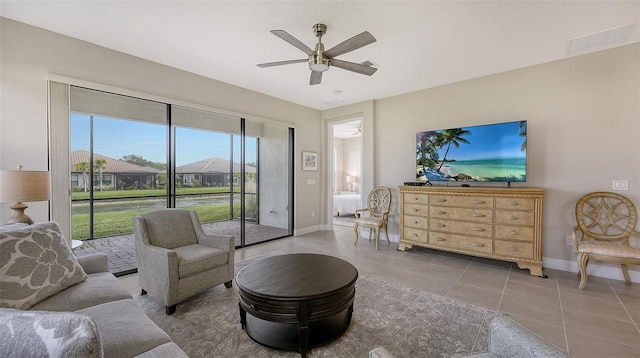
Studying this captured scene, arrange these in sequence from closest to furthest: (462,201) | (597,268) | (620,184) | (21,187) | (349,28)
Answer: (21,187), (349,28), (620,184), (597,268), (462,201)

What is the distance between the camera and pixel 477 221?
380 centimetres

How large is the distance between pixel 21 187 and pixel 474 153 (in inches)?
212

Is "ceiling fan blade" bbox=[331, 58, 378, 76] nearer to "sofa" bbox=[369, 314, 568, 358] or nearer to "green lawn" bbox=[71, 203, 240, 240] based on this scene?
"sofa" bbox=[369, 314, 568, 358]

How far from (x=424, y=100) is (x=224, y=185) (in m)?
3.99

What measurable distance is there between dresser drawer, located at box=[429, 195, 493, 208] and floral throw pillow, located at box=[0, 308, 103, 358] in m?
4.24

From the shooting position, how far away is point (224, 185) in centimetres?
468

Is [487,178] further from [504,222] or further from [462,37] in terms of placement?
[462,37]

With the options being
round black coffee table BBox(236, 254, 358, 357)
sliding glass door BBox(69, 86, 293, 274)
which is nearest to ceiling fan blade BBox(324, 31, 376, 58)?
round black coffee table BBox(236, 254, 358, 357)

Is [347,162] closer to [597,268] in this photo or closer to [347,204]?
[347,204]

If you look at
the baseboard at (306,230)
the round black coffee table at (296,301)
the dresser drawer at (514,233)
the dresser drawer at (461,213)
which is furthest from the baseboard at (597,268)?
the baseboard at (306,230)

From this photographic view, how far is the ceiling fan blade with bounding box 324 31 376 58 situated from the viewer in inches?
91.0

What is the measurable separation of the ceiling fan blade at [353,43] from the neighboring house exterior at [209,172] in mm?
2857

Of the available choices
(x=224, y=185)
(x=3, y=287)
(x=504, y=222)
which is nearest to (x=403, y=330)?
(x=504, y=222)

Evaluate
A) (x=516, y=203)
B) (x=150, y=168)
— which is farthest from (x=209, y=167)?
(x=516, y=203)
